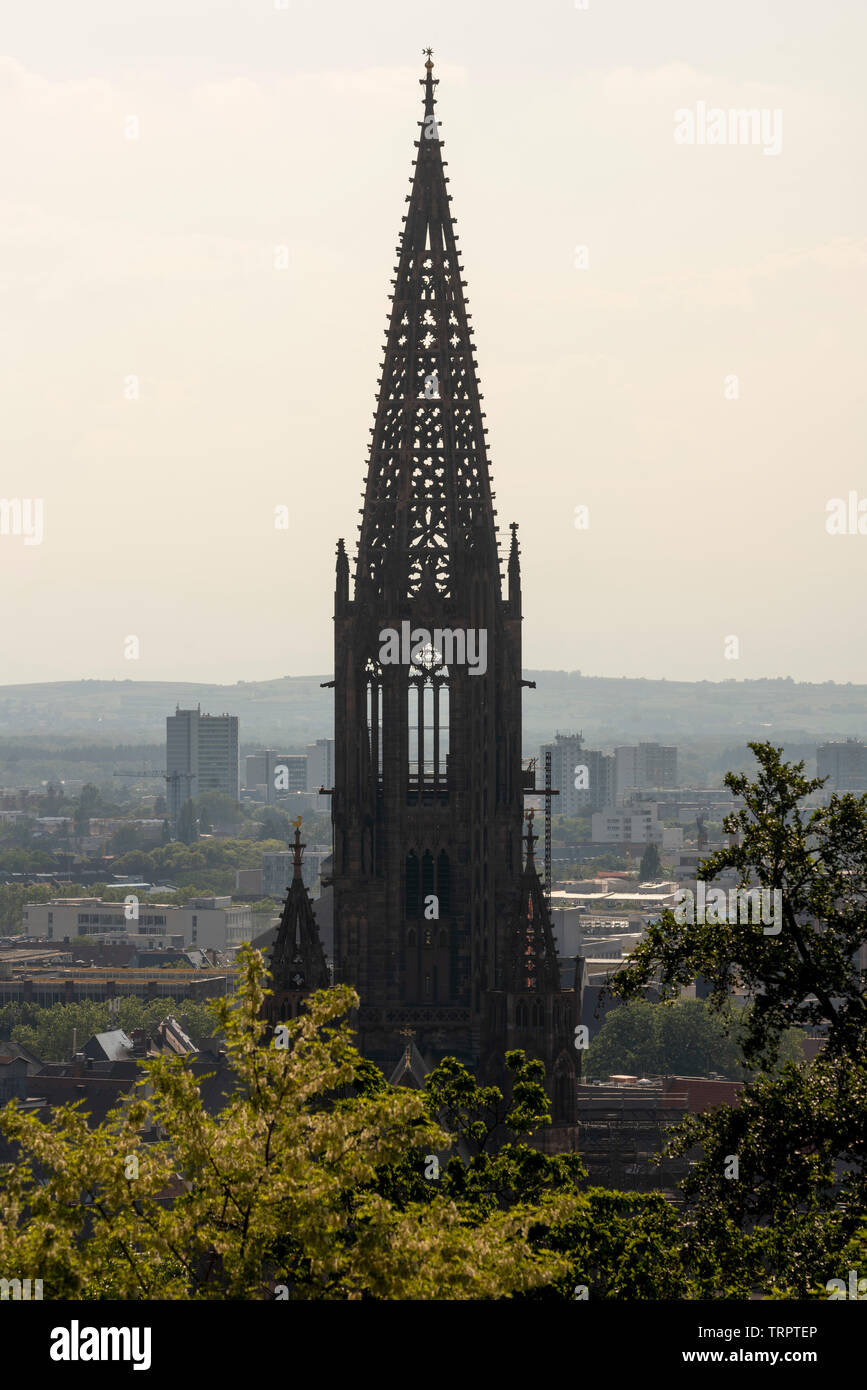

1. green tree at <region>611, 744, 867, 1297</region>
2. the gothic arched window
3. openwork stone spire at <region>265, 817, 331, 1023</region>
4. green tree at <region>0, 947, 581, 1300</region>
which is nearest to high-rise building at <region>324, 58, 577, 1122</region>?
the gothic arched window

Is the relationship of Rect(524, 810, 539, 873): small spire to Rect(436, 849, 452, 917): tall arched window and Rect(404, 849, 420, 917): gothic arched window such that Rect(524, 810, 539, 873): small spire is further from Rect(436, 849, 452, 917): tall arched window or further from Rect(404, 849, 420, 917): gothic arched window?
Rect(404, 849, 420, 917): gothic arched window

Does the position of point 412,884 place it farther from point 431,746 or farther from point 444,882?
point 431,746

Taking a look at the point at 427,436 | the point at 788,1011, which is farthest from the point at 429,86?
the point at 788,1011

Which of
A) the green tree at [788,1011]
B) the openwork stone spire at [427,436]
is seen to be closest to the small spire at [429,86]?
the openwork stone spire at [427,436]

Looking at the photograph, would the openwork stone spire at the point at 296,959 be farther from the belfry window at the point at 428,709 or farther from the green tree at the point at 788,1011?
the green tree at the point at 788,1011

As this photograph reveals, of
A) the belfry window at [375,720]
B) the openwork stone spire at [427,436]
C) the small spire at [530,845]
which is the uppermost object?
the openwork stone spire at [427,436]

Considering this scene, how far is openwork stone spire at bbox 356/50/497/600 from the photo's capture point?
72.9 metres

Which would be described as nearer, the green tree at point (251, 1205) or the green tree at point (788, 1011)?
the green tree at point (251, 1205)

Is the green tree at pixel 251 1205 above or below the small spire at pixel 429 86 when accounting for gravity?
below

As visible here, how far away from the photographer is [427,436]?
2916 inches

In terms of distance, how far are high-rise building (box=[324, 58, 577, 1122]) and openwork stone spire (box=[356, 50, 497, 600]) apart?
0.06m

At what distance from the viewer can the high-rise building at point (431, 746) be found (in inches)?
2810

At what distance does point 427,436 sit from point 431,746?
962 centimetres

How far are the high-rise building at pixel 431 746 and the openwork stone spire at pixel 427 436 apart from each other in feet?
0.20
